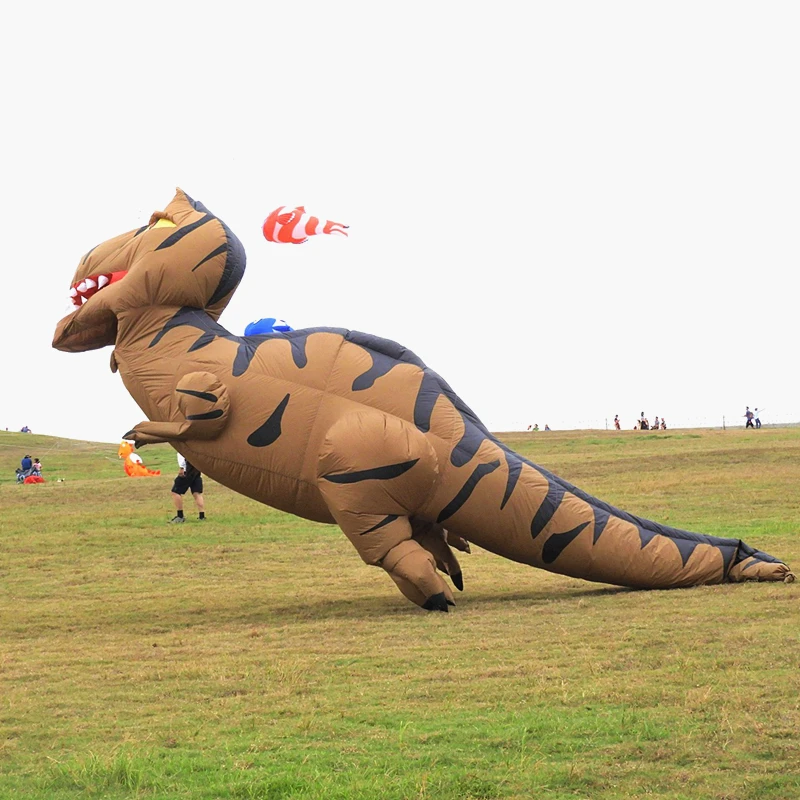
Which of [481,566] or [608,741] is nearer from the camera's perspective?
[608,741]

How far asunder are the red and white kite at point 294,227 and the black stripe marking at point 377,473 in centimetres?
355

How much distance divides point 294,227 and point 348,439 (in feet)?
11.4

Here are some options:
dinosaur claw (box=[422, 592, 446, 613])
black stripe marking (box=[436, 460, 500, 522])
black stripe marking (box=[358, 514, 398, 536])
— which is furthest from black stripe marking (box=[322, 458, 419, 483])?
dinosaur claw (box=[422, 592, 446, 613])

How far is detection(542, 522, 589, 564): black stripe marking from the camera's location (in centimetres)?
1121

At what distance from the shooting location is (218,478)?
1130 centimetres

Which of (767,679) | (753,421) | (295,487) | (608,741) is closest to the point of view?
(608,741)

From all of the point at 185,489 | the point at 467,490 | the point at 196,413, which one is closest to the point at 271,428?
the point at 196,413

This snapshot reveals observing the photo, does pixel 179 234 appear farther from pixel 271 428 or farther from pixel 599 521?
pixel 599 521

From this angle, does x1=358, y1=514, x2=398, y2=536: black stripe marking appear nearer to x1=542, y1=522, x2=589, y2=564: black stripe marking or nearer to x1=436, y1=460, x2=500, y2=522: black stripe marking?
x1=436, y1=460, x2=500, y2=522: black stripe marking

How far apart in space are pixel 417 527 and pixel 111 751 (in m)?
5.41

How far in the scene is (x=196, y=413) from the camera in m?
10.8

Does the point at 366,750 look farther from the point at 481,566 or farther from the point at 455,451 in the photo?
the point at 481,566

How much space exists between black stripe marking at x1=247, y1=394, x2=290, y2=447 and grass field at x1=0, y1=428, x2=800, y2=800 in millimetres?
1670

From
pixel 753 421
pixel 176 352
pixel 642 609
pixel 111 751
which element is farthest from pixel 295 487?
pixel 753 421
